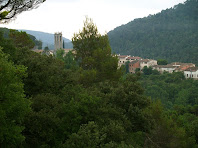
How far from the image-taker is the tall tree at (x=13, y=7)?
33.4 ft

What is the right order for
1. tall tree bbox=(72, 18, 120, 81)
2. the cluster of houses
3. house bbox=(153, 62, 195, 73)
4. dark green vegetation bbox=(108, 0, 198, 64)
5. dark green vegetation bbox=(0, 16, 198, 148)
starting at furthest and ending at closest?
dark green vegetation bbox=(108, 0, 198, 64) → house bbox=(153, 62, 195, 73) → the cluster of houses → tall tree bbox=(72, 18, 120, 81) → dark green vegetation bbox=(0, 16, 198, 148)

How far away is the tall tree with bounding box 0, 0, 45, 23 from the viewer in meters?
10.2

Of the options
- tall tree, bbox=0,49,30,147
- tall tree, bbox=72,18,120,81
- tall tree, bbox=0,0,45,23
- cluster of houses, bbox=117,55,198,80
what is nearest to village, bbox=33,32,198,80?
cluster of houses, bbox=117,55,198,80

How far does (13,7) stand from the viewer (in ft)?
34.9

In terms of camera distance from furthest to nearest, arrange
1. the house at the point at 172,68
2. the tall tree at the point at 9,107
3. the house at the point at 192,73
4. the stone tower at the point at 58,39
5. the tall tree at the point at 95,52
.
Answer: the stone tower at the point at 58,39, the house at the point at 172,68, the house at the point at 192,73, the tall tree at the point at 95,52, the tall tree at the point at 9,107

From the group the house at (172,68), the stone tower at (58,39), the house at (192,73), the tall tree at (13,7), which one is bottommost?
the house at (192,73)

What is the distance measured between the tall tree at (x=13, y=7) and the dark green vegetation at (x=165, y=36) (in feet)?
247

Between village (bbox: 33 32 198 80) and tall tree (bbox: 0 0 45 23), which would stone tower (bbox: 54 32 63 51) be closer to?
village (bbox: 33 32 198 80)

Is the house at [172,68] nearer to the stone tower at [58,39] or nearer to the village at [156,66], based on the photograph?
the village at [156,66]

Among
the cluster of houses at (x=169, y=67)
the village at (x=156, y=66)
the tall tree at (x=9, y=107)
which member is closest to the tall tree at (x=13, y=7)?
the tall tree at (x=9, y=107)

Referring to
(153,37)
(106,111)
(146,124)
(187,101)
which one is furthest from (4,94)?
(153,37)

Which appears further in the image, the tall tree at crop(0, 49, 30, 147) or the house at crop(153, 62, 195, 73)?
the house at crop(153, 62, 195, 73)

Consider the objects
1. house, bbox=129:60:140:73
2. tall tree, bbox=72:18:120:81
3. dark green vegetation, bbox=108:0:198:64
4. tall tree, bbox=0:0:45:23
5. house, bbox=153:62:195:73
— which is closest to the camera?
tall tree, bbox=0:0:45:23

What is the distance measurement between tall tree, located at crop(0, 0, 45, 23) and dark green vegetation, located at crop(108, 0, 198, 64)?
75305 mm
